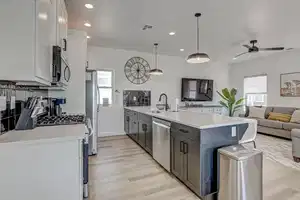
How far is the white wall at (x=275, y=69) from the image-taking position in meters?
6.11

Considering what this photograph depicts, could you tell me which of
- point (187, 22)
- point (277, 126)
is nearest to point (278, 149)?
point (277, 126)

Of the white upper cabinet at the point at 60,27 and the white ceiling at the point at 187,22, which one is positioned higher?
the white ceiling at the point at 187,22

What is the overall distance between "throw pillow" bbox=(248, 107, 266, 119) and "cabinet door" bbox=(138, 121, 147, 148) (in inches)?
173

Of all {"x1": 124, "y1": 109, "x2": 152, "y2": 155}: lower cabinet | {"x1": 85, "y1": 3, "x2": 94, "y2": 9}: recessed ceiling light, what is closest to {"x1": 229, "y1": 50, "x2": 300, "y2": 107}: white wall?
{"x1": 124, "y1": 109, "x2": 152, "y2": 155}: lower cabinet

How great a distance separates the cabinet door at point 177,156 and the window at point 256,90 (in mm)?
5856

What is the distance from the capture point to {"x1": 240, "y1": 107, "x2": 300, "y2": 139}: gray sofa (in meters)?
5.25

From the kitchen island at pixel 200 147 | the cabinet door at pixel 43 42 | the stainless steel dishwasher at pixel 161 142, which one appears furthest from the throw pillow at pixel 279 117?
the cabinet door at pixel 43 42

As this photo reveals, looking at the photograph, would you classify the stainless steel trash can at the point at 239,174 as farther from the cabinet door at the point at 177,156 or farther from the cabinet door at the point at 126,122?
the cabinet door at the point at 126,122

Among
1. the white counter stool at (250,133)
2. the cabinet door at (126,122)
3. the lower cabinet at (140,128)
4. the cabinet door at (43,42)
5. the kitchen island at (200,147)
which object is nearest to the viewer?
the cabinet door at (43,42)

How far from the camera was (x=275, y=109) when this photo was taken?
6.28 metres

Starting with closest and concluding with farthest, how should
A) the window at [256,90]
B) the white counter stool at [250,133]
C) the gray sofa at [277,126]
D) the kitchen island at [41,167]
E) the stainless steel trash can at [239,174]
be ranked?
the kitchen island at [41,167] < the stainless steel trash can at [239,174] < the white counter stool at [250,133] < the gray sofa at [277,126] < the window at [256,90]

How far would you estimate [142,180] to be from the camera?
283cm

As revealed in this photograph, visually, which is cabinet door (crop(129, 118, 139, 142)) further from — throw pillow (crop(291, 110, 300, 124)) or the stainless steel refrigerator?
throw pillow (crop(291, 110, 300, 124))

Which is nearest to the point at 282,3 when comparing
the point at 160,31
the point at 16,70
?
the point at 160,31
